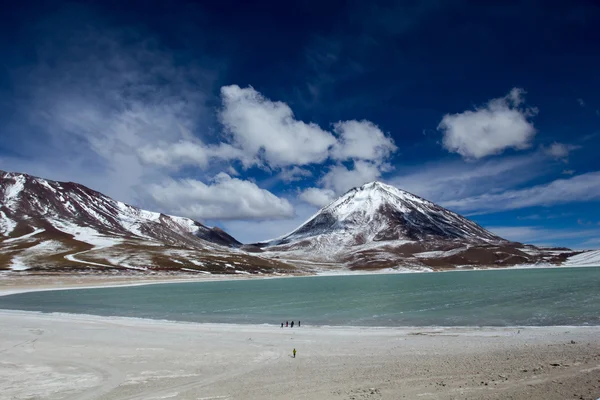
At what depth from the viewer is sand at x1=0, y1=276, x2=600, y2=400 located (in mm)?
18141

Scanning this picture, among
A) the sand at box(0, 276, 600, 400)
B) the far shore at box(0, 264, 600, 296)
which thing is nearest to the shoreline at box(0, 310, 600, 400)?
the sand at box(0, 276, 600, 400)

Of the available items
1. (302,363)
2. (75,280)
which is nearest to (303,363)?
(302,363)

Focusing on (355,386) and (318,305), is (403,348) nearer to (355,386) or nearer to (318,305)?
(355,386)

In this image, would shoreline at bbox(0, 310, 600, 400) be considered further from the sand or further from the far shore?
the far shore

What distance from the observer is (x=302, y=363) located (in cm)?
2481

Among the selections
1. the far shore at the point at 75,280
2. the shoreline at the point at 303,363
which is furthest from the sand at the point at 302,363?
Result: the far shore at the point at 75,280

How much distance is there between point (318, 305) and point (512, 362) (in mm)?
44672

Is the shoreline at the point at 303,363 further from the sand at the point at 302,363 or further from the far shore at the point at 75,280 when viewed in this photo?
the far shore at the point at 75,280

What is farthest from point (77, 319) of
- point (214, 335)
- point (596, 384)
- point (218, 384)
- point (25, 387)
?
point (596, 384)

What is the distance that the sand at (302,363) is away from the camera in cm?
1814

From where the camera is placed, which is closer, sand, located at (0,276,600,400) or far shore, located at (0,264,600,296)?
sand, located at (0,276,600,400)

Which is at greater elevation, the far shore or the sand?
the far shore

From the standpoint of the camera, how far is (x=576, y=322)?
40219 mm

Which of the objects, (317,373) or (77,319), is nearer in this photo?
(317,373)
